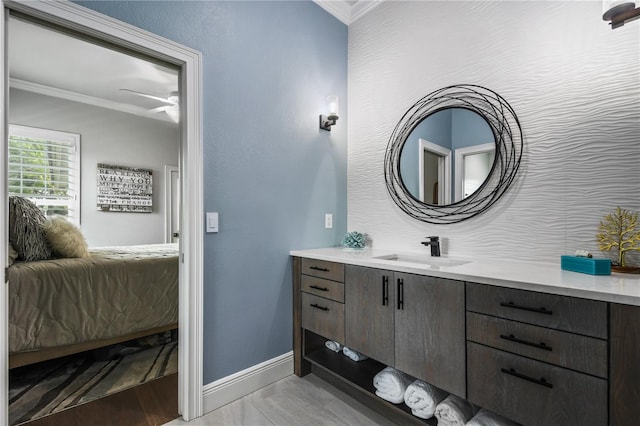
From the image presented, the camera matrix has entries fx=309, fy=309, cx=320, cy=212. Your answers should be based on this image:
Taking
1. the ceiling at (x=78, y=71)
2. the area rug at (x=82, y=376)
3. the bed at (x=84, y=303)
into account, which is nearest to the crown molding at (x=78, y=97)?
the ceiling at (x=78, y=71)

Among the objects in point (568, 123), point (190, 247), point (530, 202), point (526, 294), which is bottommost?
point (526, 294)

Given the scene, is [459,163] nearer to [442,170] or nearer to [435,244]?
[442,170]

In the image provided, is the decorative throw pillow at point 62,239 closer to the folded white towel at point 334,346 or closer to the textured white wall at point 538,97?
the folded white towel at point 334,346

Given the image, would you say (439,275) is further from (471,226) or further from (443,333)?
(471,226)

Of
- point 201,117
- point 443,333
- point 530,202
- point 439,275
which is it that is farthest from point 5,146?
point 530,202

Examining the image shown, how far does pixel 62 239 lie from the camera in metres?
2.49

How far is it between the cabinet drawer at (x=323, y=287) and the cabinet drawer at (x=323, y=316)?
34mm

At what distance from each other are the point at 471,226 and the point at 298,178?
126cm

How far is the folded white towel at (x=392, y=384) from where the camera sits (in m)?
1.70

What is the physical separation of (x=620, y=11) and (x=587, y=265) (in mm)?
1071

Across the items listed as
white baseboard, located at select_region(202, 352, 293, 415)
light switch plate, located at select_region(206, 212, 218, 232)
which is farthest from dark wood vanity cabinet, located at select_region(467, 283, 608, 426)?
light switch plate, located at select_region(206, 212, 218, 232)

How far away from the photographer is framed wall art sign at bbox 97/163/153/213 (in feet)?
14.8

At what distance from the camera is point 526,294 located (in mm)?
1219

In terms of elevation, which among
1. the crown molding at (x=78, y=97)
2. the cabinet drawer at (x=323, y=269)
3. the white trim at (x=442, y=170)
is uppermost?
the crown molding at (x=78, y=97)
